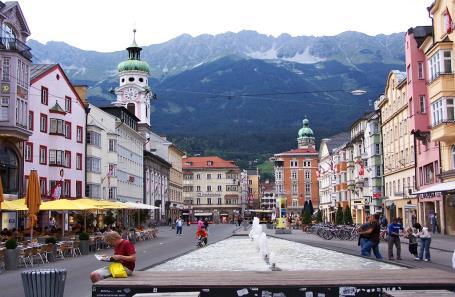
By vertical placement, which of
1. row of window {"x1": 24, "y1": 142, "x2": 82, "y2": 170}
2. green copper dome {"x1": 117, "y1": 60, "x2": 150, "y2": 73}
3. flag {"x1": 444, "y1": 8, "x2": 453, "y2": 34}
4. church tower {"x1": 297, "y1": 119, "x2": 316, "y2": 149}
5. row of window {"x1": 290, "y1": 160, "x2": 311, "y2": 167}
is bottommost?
row of window {"x1": 24, "y1": 142, "x2": 82, "y2": 170}

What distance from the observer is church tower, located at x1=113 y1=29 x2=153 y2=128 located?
395 ft

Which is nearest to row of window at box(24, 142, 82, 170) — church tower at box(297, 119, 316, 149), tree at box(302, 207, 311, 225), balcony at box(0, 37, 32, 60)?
balcony at box(0, 37, 32, 60)

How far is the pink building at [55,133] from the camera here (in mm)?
56219

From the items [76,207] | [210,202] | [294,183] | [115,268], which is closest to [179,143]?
[210,202]

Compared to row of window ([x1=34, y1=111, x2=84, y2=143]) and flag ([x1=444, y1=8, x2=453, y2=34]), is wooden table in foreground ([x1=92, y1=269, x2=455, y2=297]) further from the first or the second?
row of window ([x1=34, y1=111, x2=84, y2=143])

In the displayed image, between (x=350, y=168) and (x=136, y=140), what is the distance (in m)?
34.0

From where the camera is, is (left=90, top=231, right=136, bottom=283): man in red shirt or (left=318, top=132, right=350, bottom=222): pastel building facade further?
(left=318, top=132, right=350, bottom=222): pastel building facade

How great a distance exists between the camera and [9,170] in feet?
166

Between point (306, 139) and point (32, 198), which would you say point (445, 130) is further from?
point (306, 139)

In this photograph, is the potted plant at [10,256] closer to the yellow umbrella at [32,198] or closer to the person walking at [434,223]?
the yellow umbrella at [32,198]

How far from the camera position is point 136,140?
98625 millimetres

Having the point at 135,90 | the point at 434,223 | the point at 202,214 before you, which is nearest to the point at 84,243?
the point at 434,223

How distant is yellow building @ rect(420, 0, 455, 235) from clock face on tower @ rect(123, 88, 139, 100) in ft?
256

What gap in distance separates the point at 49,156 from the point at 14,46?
1448cm
